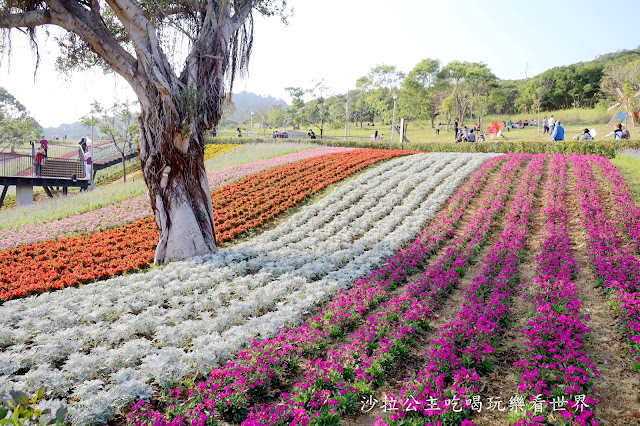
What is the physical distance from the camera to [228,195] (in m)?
14.6

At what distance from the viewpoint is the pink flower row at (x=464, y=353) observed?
3828 mm

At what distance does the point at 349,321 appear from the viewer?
5840 mm

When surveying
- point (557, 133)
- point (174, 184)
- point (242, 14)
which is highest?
point (242, 14)

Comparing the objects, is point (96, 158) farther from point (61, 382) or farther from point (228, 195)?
point (61, 382)

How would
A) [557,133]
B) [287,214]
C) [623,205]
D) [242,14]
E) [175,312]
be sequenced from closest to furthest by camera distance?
1. [175,312]
2. [242,14]
3. [623,205]
4. [287,214]
5. [557,133]

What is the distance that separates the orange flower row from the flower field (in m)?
0.07

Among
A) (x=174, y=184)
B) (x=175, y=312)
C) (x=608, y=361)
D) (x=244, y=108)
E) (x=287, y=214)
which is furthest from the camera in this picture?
(x=244, y=108)

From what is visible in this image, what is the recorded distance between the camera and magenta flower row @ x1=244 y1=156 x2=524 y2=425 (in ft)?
12.9

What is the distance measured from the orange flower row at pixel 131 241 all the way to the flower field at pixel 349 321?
7 centimetres

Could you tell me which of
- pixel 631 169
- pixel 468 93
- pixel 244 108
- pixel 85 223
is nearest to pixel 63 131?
pixel 244 108

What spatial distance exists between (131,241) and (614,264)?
997cm

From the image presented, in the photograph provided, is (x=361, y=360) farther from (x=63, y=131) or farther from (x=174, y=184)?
(x=63, y=131)

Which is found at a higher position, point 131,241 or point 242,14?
point 242,14

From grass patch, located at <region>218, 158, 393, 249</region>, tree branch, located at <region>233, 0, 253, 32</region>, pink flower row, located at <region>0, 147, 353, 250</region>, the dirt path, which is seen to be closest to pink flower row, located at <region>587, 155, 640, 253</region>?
the dirt path
